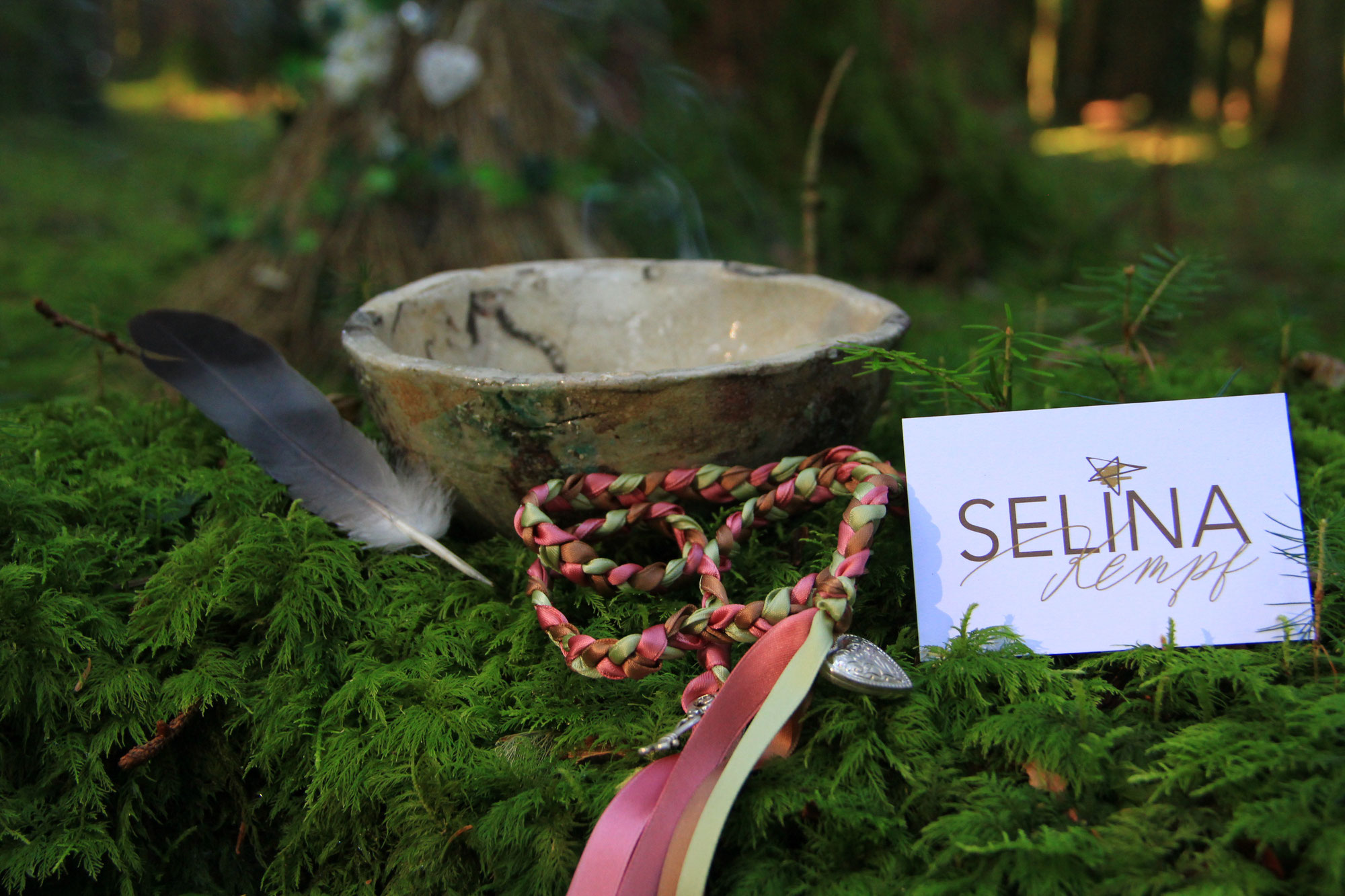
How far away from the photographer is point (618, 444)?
3.78 feet

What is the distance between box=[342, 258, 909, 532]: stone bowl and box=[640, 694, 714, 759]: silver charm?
33cm

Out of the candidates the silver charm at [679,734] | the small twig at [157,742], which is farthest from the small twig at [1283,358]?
the small twig at [157,742]

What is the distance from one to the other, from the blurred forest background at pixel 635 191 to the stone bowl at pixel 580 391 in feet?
0.94

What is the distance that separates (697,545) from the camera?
111 centimetres

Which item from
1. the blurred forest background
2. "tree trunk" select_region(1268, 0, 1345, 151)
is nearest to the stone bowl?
the blurred forest background

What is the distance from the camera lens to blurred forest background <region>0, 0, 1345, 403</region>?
9.61ft

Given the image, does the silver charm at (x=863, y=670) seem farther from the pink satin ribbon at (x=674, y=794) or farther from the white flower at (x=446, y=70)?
the white flower at (x=446, y=70)

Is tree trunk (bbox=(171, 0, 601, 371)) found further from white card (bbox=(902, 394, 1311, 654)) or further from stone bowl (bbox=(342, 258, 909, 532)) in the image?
white card (bbox=(902, 394, 1311, 654))

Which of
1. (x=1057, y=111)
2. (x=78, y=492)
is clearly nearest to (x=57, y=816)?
(x=78, y=492)

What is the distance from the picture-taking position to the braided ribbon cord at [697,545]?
0.99 metres

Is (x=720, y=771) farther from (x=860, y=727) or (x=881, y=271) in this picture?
(x=881, y=271)

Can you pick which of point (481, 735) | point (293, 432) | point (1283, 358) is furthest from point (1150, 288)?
point (293, 432)

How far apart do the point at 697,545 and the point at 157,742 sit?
67 cm

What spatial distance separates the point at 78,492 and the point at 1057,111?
1043 cm
